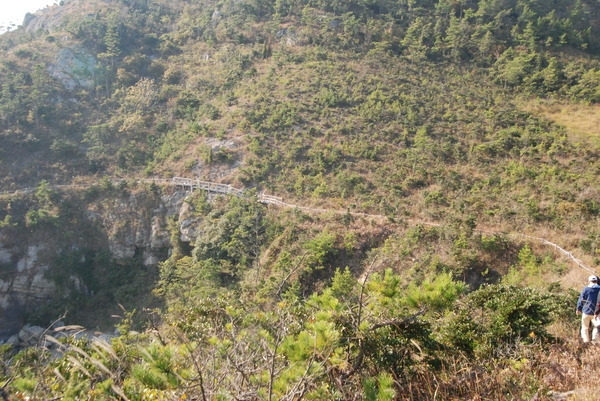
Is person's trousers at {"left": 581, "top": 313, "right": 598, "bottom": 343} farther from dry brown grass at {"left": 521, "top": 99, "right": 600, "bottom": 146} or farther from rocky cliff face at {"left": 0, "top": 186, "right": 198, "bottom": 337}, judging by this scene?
Answer: rocky cliff face at {"left": 0, "top": 186, "right": 198, "bottom": 337}

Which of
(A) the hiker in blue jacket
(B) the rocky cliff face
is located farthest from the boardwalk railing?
(A) the hiker in blue jacket

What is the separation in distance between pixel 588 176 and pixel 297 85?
20.9m

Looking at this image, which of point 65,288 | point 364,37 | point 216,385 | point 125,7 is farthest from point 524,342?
point 125,7

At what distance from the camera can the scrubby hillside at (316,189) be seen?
4.54 m

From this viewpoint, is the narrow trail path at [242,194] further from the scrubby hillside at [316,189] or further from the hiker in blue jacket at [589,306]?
the hiker in blue jacket at [589,306]

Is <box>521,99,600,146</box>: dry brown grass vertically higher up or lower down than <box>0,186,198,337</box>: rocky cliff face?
higher up

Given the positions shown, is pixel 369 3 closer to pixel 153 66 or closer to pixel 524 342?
pixel 153 66

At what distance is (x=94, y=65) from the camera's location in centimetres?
3834

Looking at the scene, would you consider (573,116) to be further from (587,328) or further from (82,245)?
(82,245)

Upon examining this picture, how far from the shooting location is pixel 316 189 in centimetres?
2262

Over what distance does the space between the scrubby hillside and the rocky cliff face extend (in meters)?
0.15

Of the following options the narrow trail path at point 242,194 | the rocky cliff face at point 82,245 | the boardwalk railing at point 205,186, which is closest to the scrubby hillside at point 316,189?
the rocky cliff face at point 82,245

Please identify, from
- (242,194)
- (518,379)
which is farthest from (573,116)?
(518,379)

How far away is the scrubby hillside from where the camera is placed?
454cm
